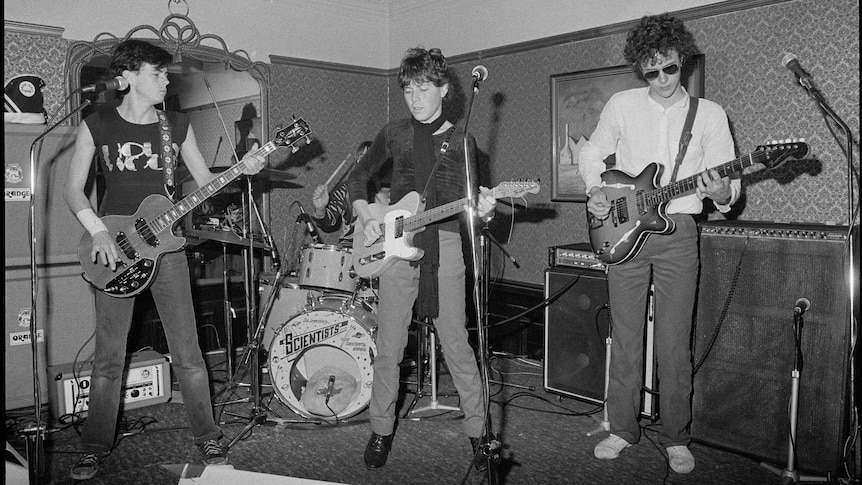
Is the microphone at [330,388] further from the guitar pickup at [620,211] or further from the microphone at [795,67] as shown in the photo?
the microphone at [795,67]

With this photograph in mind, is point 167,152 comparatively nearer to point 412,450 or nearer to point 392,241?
point 392,241

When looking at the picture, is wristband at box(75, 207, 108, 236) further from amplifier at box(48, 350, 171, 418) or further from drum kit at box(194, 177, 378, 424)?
amplifier at box(48, 350, 171, 418)

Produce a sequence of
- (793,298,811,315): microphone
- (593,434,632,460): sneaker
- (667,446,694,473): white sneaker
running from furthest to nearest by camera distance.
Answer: (593,434,632,460): sneaker < (667,446,694,473): white sneaker < (793,298,811,315): microphone

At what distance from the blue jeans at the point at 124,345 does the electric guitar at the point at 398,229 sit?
811 mm

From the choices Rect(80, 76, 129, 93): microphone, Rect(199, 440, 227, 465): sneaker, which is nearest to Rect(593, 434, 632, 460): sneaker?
Rect(199, 440, 227, 465): sneaker

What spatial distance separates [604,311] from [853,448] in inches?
51.9

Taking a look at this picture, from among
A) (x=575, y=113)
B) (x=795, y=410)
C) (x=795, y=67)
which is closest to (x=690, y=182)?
(x=795, y=67)

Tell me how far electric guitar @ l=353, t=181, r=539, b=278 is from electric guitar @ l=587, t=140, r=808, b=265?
0.77 meters

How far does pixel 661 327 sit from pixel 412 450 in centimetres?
133

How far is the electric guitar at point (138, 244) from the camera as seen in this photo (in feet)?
9.85

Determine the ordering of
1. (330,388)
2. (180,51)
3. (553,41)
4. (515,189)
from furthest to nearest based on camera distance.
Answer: (180,51) < (553,41) < (330,388) < (515,189)

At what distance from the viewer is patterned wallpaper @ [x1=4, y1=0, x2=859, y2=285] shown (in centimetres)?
358

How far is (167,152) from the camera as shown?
10.2ft

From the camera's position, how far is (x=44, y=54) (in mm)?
4461
